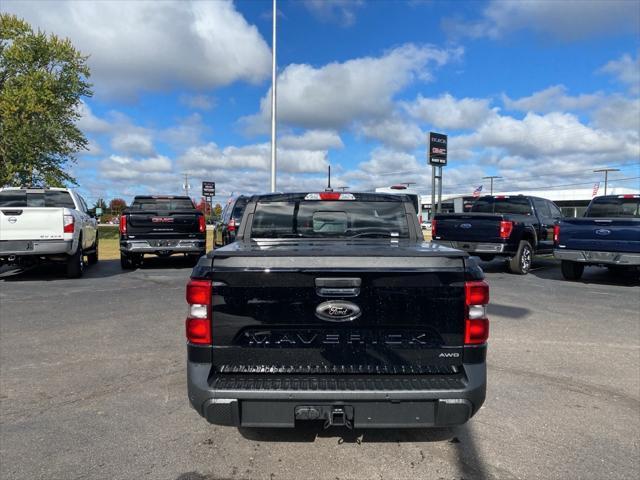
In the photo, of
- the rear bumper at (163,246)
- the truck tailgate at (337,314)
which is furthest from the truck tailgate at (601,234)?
the truck tailgate at (337,314)

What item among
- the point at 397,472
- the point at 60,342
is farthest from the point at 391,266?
the point at 60,342

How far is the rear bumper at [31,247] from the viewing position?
996cm

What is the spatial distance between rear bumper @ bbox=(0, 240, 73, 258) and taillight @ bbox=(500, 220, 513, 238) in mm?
9599

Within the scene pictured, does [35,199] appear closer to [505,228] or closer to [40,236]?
[40,236]

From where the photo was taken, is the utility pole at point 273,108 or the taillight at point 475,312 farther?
the utility pole at point 273,108

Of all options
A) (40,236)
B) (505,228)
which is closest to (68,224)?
(40,236)

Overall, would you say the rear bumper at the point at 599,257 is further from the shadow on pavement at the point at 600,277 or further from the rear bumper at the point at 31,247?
the rear bumper at the point at 31,247

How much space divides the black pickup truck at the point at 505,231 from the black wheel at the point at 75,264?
8.24 meters

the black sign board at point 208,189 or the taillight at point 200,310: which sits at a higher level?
the black sign board at point 208,189

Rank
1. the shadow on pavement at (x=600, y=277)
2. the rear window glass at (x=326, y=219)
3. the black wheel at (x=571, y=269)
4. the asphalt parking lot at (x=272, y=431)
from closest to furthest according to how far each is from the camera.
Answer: the asphalt parking lot at (x=272, y=431) → the rear window glass at (x=326, y=219) → the shadow on pavement at (x=600, y=277) → the black wheel at (x=571, y=269)

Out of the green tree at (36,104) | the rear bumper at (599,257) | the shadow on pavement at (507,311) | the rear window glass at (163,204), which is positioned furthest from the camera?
the green tree at (36,104)

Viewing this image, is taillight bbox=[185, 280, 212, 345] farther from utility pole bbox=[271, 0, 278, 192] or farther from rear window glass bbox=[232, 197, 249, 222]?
utility pole bbox=[271, 0, 278, 192]

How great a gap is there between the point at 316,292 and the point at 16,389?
3.29 meters

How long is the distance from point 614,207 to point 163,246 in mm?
10814
